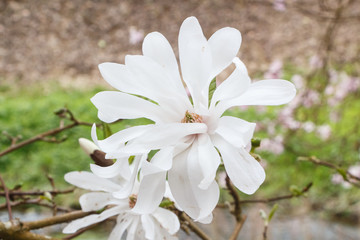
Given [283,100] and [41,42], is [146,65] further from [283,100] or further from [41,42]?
[41,42]

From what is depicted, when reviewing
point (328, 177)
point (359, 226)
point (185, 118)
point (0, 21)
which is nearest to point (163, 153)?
point (185, 118)

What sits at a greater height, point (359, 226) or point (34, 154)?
point (34, 154)

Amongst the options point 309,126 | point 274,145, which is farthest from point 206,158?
point 309,126

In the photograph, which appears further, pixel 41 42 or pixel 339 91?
pixel 41 42

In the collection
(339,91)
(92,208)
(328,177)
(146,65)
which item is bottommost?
(328,177)

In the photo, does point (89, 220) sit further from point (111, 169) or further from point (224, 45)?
point (224, 45)

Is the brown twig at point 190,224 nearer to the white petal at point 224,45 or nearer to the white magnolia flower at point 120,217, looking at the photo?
the white magnolia flower at point 120,217
